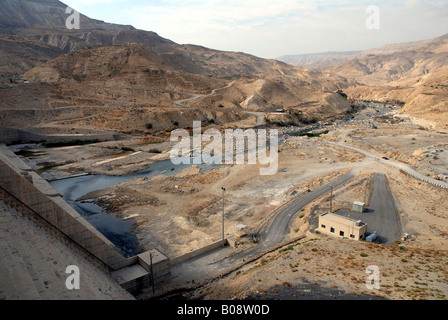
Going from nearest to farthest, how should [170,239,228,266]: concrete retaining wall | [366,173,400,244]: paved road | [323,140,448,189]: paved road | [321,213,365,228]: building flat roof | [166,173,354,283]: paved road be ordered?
[166,173,354,283]: paved road, [170,239,228,266]: concrete retaining wall, [321,213,365,228]: building flat roof, [366,173,400,244]: paved road, [323,140,448,189]: paved road

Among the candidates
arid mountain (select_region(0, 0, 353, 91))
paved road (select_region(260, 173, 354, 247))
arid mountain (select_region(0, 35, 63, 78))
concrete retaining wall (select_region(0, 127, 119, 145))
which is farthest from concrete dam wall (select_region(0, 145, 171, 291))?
arid mountain (select_region(0, 0, 353, 91))

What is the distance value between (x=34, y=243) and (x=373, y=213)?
2595 centimetres

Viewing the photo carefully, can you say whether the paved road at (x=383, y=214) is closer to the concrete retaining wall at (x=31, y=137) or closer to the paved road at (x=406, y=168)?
the paved road at (x=406, y=168)

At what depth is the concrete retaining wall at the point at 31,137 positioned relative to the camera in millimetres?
58875

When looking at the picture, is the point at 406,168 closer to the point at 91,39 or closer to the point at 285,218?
the point at 285,218

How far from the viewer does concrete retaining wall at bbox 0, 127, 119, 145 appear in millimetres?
58875

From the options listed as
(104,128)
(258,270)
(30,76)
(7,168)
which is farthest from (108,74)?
(258,270)

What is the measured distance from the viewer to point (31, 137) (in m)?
62.0

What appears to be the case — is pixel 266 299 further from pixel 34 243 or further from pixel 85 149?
pixel 85 149

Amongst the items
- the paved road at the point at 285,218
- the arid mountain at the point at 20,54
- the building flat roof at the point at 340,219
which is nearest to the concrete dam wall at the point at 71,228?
the paved road at the point at 285,218

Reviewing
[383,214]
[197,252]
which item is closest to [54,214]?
[197,252]

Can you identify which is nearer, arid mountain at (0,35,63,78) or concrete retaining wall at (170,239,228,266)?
concrete retaining wall at (170,239,228,266)

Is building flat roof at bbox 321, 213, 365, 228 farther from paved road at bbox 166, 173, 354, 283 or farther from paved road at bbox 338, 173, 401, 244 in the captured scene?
paved road at bbox 166, 173, 354, 283
